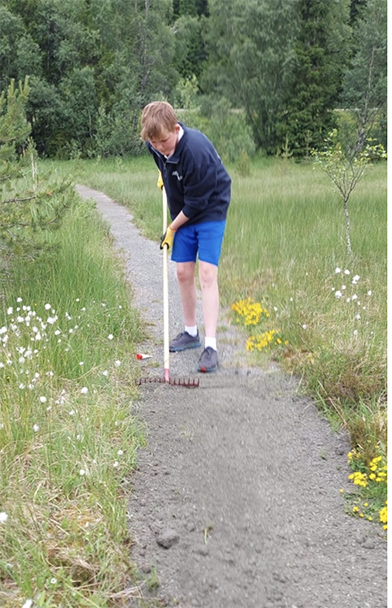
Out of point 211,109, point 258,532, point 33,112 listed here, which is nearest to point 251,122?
point 211,109

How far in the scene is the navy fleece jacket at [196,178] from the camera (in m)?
3.57

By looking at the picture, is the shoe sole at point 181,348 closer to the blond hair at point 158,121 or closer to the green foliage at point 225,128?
the blond hair at point 158,121

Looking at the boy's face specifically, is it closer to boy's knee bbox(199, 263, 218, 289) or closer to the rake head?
boy's knee bbox(199, 263, 218, 289)

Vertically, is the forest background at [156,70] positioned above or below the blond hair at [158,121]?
above

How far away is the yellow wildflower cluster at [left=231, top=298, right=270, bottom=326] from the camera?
15.0ft

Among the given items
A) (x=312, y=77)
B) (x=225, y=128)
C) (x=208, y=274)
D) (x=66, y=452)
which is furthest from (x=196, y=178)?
(x=312, y=77)

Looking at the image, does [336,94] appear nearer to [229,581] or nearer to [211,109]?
[211,109]

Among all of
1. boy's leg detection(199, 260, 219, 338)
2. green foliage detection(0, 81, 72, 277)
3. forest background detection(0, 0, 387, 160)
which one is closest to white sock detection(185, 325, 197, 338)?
boy's leg detection(199, 260, 219, 338)

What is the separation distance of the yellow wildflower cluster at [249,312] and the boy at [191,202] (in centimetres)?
50

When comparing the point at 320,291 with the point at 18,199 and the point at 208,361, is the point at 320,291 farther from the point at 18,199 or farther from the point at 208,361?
the point at 18,199

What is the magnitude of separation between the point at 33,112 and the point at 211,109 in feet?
28.5

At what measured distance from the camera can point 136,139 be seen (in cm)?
2769

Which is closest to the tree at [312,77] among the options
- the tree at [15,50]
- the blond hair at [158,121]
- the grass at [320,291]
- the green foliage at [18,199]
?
the tree at [15,50]

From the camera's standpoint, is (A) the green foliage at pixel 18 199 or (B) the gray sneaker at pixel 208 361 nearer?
(B) the gray sneaker at pixel 208 361
